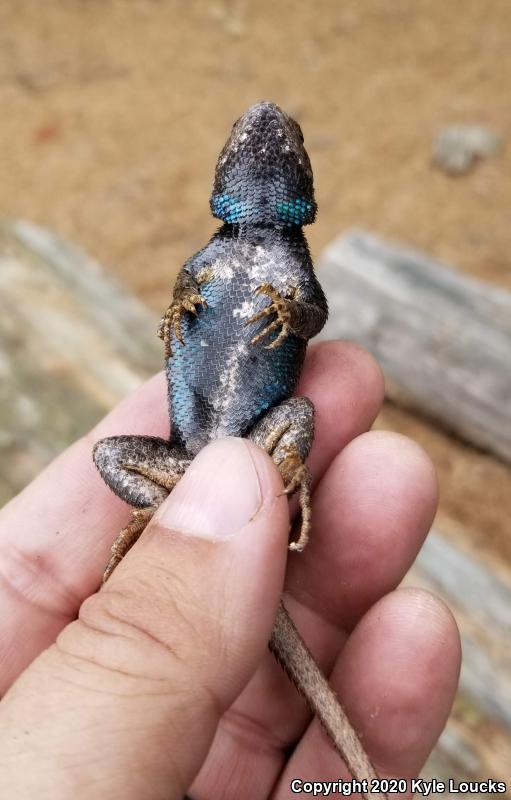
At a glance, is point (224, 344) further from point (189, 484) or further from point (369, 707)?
point (369, 707)

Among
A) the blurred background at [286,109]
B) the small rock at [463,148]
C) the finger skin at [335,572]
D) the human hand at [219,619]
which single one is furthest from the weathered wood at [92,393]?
the small rock at [463,148]

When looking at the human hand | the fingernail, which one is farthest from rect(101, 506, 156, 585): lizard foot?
the fingernail

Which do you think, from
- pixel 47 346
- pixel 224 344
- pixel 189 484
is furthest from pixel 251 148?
pixel 47 346

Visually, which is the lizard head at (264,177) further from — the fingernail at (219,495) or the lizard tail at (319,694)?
the lizard tail at (319,694)

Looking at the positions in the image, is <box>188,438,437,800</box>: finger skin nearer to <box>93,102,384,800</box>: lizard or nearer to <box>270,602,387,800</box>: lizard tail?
<box>93,102,384,800</box>: lizard

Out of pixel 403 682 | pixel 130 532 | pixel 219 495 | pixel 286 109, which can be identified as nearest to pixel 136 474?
pixel 130 532

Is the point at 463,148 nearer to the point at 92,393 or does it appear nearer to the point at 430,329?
the point at 430,329

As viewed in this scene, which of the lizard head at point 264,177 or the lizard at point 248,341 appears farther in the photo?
the lizard head at point 264,177
